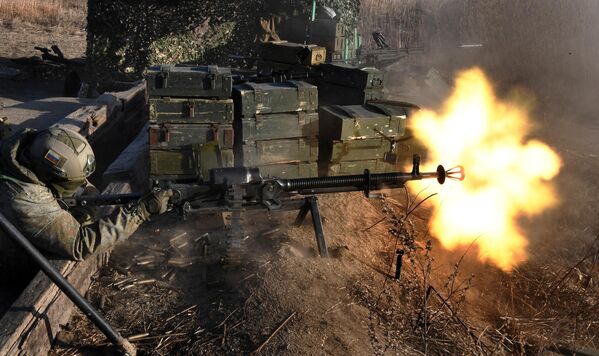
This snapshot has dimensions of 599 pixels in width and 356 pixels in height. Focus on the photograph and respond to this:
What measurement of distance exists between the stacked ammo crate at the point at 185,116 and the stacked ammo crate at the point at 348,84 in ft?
11.9

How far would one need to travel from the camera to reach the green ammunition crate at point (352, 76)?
1067 centimetres

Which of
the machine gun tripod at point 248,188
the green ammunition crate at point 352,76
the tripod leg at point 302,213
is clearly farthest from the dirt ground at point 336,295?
the green ammunition crate at point 352,76

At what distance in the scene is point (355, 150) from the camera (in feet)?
30.1

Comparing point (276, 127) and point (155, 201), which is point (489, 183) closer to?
point (276, 127)

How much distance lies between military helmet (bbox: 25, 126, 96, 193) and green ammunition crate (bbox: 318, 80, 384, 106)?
721 centimetres

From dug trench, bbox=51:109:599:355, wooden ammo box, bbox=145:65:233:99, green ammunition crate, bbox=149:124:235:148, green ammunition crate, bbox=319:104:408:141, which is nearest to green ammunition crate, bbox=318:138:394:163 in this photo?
green ammunition crate, bbox=319:104:408:141

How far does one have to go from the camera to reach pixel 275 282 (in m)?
5.42

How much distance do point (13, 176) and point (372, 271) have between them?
426cm

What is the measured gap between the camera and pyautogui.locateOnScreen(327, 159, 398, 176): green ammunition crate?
9195 mm

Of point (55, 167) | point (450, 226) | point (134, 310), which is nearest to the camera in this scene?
point (55, 167)

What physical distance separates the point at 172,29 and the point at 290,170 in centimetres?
1372

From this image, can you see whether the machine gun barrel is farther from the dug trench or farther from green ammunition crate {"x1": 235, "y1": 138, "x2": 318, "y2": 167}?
green ammunition crate {"x1": 235, "y1": 138, "x2": 318, "y2": 167}

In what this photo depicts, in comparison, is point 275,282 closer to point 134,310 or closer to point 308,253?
point 308,253

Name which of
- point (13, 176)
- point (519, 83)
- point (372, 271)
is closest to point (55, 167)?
point (13, 176)
